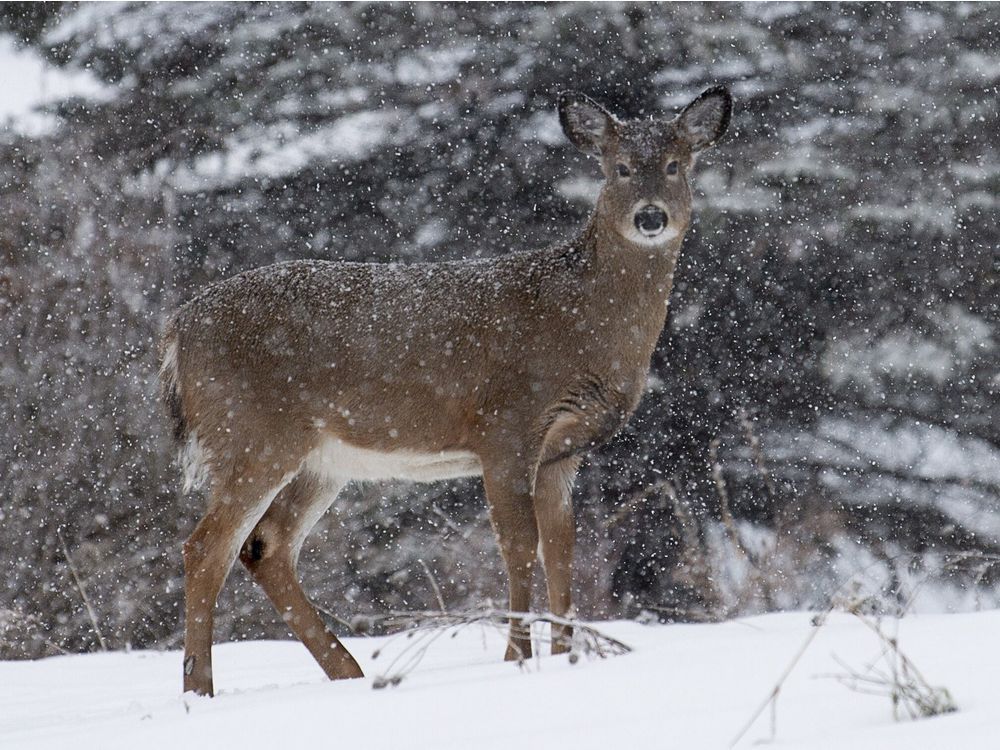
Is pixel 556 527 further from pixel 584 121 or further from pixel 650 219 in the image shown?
pixel 584 121

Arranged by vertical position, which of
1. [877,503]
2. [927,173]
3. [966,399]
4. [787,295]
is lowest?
[877,503]

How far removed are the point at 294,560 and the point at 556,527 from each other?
1.19 m

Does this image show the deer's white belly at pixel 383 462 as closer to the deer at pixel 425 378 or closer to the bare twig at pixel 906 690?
the deer at pixel 425 378

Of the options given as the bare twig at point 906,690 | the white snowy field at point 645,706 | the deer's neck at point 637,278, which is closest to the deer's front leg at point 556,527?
the deer's neck at point 637,278

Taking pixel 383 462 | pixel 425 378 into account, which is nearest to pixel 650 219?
pixel 425 378

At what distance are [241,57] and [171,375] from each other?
6272mm

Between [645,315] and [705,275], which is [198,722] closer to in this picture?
[645,315]

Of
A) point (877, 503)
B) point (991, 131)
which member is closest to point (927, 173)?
point (991, 131)

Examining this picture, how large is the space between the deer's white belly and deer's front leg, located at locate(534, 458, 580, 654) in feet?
1.04

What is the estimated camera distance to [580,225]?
1076 cm

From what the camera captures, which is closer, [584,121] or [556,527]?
[556,527]

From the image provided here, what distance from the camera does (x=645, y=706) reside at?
2.67 m

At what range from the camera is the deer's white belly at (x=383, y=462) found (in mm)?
6184

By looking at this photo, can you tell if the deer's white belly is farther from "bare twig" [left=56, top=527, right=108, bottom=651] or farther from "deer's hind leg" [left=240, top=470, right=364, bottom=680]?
"bare twig" [left=56, top=527, right=108, bottom=651]
